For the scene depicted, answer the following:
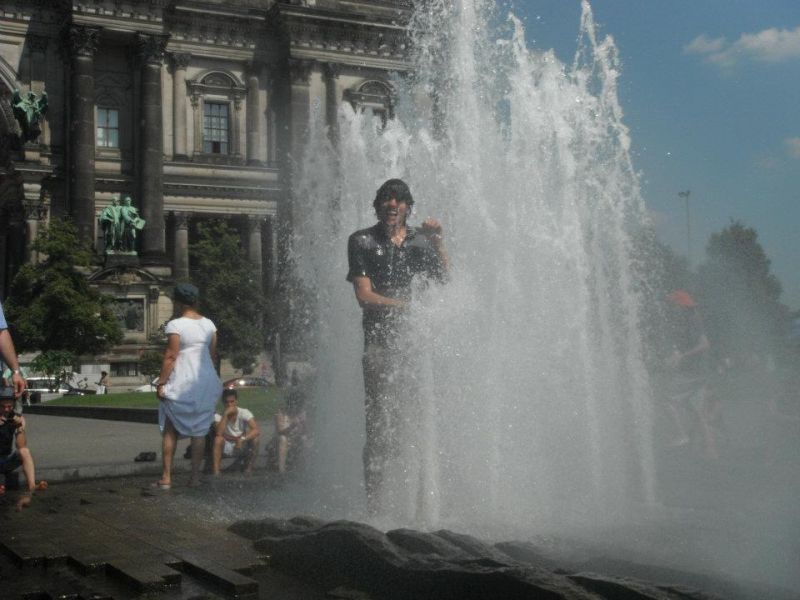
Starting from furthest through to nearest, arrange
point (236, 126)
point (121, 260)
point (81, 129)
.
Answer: point (236, 126) < point (81, 129) < point (121, 260)

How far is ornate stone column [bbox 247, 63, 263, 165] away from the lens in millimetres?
47812

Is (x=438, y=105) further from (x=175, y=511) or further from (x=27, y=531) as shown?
(x=27, y=531)

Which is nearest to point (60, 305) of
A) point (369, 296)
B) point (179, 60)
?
point (179, 60)

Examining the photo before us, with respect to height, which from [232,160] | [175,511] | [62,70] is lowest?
[175,511]

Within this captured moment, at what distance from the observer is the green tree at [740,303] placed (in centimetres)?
1530

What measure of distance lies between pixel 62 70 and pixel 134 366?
14.3 metres

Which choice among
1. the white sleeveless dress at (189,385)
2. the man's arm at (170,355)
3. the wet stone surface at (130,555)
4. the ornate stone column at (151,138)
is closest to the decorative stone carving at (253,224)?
the ornate stone column at (151,138)

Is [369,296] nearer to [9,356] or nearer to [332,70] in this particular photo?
[9,356]

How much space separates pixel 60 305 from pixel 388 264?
31.1m

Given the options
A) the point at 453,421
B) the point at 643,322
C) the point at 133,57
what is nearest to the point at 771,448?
the point at 643,322

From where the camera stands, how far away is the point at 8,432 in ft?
26.0

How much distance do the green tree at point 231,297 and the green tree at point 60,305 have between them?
4907mm

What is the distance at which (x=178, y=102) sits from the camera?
46.5 meters

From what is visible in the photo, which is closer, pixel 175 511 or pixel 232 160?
pixel 175 511
